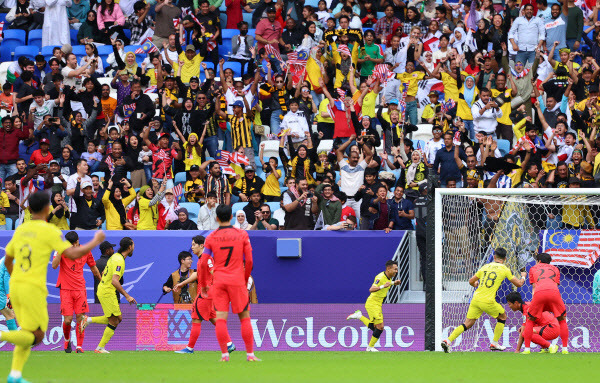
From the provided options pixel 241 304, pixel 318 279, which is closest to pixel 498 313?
pixel 318 279

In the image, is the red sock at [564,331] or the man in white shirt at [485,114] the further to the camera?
the man in white shirt at [485,114]

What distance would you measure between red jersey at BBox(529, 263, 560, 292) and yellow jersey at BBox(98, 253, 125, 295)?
644cm

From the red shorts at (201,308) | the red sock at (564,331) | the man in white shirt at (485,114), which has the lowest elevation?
the red sock at (564,331)

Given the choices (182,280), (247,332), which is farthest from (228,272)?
(182,280)

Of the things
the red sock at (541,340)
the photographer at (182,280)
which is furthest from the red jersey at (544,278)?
the photographer at (182,280)

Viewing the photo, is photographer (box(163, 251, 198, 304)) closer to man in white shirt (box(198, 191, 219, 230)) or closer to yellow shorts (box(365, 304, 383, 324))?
man in white shirt (box(198, 191, 219, 230))

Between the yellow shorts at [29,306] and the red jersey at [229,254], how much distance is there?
275 centimetres

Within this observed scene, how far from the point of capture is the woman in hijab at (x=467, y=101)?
20516 mm

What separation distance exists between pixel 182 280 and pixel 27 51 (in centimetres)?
1125

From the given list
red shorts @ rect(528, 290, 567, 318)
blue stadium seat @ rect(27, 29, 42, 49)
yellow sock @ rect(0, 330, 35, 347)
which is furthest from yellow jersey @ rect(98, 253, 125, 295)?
blue stadium seat @ rect(27, 29, 42, 49)

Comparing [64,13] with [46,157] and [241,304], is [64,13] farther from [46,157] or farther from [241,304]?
[241,304]

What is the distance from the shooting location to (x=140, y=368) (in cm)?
1035

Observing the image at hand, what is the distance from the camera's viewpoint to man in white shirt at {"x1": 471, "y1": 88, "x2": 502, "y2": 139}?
20141mm

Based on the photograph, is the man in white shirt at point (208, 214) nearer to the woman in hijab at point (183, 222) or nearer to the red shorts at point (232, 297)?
the woman in hijab at point (183, 222)
